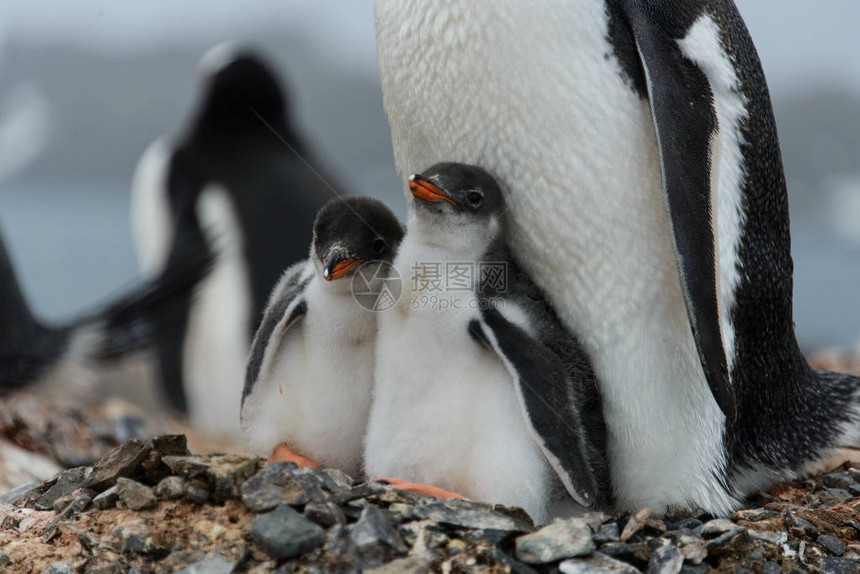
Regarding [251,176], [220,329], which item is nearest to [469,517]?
[220,329]

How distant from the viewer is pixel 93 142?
7086 millimetres

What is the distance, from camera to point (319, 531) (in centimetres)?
125

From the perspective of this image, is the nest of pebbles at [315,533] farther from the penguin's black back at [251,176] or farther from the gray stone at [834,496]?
the penguin's black back at [251,176]

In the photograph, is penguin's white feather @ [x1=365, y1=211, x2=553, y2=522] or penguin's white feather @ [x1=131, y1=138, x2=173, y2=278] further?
penguin's white feather @ [x1=131, y1=138, x2=173, y2=278]

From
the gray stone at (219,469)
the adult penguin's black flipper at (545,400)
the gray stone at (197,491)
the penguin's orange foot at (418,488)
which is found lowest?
the penguin's orange foot at (418,488)

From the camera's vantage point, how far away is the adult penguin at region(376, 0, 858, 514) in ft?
5.02

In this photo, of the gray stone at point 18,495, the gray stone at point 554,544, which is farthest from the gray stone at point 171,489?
the gray stone at point 554,544

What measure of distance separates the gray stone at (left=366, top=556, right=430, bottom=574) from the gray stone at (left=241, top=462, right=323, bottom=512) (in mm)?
138

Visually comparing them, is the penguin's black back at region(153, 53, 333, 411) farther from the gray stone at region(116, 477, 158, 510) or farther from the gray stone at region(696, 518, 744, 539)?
the gray stone at region(696, 518, 744, 539)

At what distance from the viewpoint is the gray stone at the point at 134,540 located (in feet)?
4.21

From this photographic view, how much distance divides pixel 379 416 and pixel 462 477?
0.17 m

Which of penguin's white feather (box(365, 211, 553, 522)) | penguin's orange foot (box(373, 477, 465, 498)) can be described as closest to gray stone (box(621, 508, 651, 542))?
penguin's white feather (box(365, 211, 553, 522))

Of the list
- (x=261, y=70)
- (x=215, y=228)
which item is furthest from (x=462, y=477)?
(x=261, y=70)

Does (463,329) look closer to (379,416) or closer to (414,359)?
(414,359)
